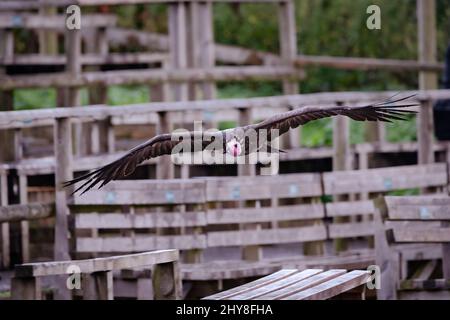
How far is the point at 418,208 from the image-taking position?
9.78 m

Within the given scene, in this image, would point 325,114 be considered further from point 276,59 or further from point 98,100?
point 276,59

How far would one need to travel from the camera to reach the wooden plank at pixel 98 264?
7.96 metres

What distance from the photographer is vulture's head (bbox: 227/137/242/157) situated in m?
9.01

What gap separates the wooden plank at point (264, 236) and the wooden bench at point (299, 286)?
1.86m

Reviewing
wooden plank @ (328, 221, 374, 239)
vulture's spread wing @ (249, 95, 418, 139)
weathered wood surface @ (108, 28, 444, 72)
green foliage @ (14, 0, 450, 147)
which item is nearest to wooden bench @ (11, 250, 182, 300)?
vulture's spread wing @ (249, 95, 418, 139)

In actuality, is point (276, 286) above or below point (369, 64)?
below

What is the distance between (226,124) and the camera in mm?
17312

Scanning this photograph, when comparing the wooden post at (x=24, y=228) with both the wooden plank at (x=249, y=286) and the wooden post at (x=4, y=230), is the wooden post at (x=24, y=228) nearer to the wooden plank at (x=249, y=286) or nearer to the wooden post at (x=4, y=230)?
the wooden post at (x=4, y=230)

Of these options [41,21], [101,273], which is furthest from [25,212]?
[41,21]

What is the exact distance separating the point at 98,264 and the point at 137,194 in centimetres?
224

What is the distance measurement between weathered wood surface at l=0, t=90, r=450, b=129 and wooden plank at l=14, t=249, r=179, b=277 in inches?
68.2

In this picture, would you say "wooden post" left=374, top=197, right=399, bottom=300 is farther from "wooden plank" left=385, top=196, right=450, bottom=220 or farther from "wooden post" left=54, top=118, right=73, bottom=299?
"wooden post" left=54, top=118, right=73, bottom=299

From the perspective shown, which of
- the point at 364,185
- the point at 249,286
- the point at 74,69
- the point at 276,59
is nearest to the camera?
the point at 249,286

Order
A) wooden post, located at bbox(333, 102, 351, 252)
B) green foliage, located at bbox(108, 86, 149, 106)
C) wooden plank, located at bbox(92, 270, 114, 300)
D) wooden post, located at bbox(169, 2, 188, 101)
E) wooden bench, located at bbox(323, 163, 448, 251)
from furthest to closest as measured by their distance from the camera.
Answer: green foliage, located at bbox(108, 86, 149, 106) < wooden post, located at bbox(169, 2, 188, 101) < wooden post, located at bbox(333, 102, 351, 252) < wooden bench, located at bbox(323, 163, 448, 251) < wooden plank, located at bbox(92, 270, 114, 300)
